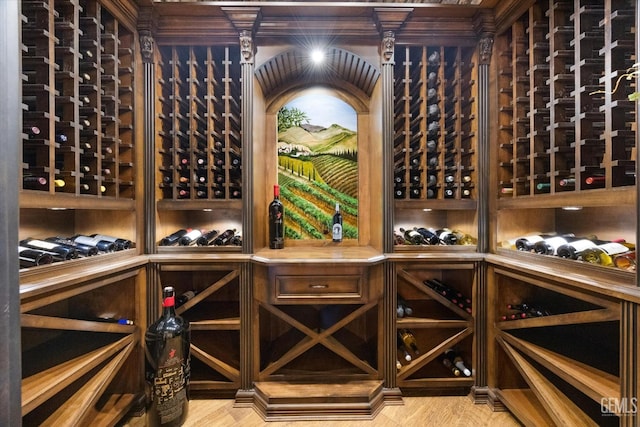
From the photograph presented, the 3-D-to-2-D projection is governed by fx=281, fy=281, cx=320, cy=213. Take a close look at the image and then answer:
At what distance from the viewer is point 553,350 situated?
4.44ft

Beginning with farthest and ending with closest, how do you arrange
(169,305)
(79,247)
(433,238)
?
(433,238)
(169,305)
(79,247)

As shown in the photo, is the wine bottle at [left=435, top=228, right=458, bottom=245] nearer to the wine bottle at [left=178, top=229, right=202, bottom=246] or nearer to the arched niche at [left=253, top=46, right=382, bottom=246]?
the arched niche at [left=253, top=46, right=382, bottom=246]

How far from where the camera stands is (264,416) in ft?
5.04

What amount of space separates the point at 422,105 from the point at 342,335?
1572 mm

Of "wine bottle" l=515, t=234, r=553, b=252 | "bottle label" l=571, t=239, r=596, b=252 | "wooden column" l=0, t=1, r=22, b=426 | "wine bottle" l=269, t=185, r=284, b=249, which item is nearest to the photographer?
"wooden column" l=0, t=1, r=22, b=426

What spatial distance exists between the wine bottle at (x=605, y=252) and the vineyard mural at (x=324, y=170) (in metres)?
1.24

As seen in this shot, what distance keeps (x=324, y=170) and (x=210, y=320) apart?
124cm

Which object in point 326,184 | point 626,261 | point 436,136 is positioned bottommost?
point 626,261

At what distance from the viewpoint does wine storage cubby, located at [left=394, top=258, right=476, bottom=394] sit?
5.42 ft

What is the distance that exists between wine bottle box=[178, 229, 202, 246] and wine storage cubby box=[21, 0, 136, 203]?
0.36 meters

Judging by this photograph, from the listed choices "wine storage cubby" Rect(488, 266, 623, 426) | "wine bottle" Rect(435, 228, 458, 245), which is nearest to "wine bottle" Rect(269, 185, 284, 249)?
"wine bottle" Rect(435, 228, 458, 245)

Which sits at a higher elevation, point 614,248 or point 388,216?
point 388,216

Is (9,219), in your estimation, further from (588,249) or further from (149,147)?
(588,249)

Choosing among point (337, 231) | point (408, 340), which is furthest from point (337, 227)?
point (408, 340)
